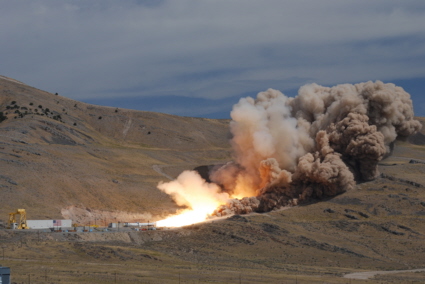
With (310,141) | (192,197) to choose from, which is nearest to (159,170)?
(192,197)

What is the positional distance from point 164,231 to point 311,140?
36.9 metres

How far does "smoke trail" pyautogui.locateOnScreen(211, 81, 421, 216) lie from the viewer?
351 feet

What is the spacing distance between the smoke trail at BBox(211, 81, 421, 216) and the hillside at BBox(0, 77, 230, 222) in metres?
15.1

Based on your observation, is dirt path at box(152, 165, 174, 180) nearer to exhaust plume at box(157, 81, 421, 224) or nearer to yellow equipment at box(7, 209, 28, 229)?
exhaust plume at box(157, 81, 421, 224)

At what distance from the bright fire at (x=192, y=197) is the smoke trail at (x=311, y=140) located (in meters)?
3.45

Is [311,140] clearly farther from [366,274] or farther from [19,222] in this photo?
[19,222]

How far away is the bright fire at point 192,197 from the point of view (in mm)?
102125

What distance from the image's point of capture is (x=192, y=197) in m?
114

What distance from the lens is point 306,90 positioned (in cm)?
11800

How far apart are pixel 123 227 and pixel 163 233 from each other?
→ 806 cm

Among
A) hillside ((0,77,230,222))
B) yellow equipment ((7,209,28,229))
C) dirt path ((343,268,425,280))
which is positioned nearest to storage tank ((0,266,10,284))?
dirt path ((343,268,425,280))

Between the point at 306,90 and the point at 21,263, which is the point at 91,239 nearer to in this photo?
the point at 21,263

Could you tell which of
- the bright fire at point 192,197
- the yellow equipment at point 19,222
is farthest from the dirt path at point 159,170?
the yellow equipment at point 19,222

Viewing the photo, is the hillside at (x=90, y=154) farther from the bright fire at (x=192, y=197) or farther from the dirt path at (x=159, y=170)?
the bright fire at (x=192, y=197)
